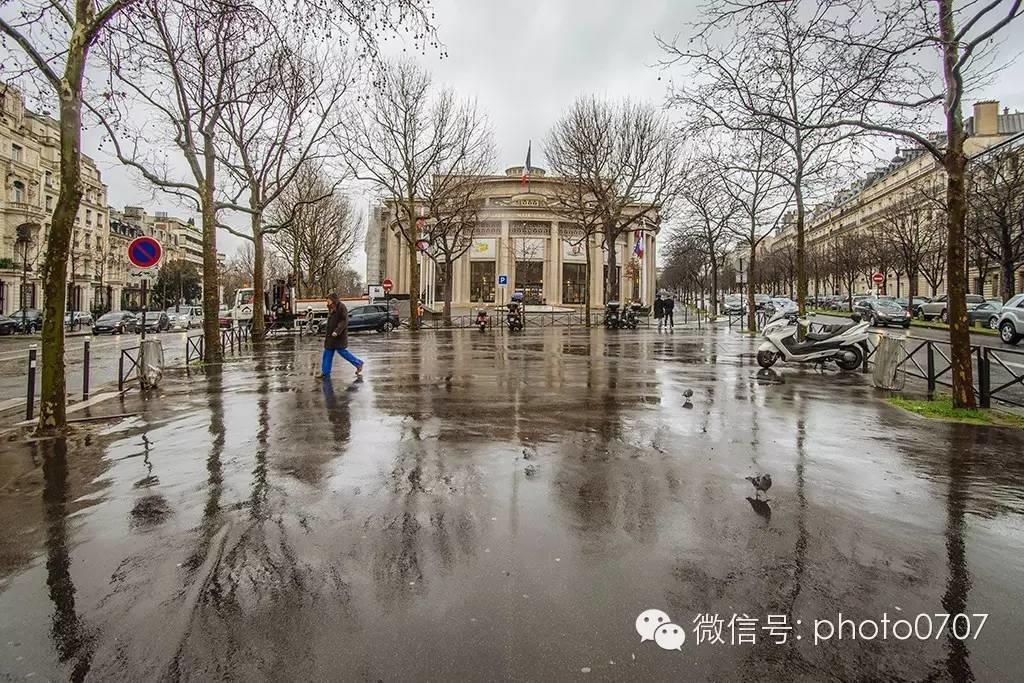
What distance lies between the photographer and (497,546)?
369cm

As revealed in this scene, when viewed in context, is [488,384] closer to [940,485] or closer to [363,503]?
[363,503]

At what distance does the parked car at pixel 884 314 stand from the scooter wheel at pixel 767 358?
21494 millimetres

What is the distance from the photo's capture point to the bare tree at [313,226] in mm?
37062

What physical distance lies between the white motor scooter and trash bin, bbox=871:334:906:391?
2580 millimetres

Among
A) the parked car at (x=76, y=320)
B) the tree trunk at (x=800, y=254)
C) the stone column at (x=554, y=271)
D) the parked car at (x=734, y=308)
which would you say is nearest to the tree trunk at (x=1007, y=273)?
the parked car at (x=734, y=308)

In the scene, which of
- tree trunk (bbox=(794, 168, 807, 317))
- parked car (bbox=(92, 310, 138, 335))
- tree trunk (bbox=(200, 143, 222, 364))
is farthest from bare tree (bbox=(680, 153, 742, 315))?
parked car (bbox=(92, 310, 138, 335))

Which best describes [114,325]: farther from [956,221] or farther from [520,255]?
[956,221]

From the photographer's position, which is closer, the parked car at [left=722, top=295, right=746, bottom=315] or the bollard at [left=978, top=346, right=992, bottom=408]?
the bollard at [left=978, top=346, right=992, bottom=408]

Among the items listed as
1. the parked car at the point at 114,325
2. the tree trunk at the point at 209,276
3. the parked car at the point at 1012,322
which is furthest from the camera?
the parked car at the point at 114,325

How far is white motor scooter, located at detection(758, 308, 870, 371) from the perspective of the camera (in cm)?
1352

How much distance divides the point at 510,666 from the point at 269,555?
1837mm

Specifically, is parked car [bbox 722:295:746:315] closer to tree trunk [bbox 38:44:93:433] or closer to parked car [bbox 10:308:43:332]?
tree trunk [bbox 38:44:93:433]

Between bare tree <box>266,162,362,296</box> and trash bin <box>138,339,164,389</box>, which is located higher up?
bare tree <box>266,162,362,296</box>

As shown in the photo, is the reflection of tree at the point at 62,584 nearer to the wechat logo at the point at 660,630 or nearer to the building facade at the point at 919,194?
the wechat logo at the point at 660,630
